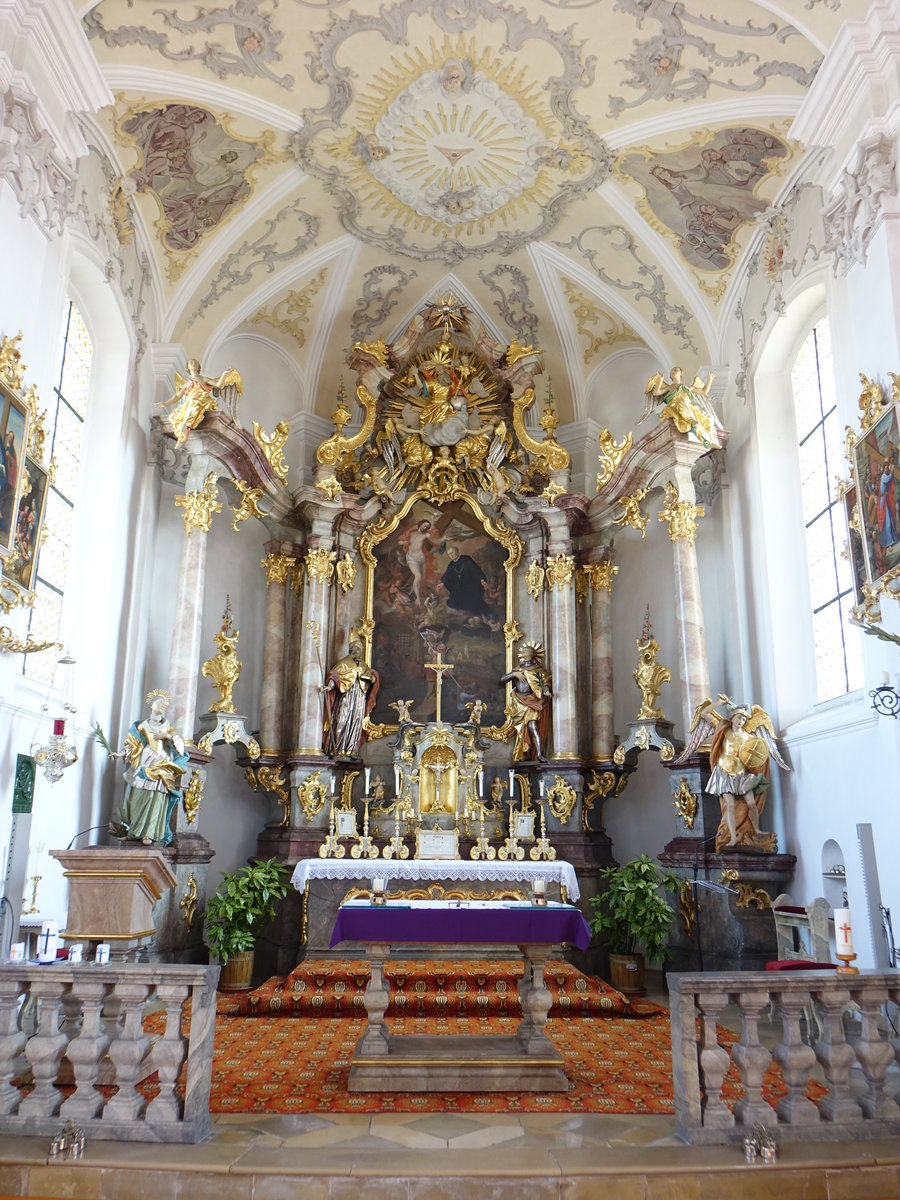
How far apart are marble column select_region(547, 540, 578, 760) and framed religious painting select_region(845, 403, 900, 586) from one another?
5351 millimetres

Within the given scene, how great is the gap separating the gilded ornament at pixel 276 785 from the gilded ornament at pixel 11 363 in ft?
20.0

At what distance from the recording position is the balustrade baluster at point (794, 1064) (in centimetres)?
522

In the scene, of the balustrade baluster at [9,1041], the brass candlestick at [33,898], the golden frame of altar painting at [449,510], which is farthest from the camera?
the golden frame of altar painting at [449,510]

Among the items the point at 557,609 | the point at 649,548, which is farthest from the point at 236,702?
the point at 649,548

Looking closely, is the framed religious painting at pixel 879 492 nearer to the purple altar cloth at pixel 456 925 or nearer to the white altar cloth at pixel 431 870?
the purple altar cloth at pixel 456 925

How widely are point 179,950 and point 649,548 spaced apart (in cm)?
797

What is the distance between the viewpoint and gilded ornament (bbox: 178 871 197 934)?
1029 centimetres

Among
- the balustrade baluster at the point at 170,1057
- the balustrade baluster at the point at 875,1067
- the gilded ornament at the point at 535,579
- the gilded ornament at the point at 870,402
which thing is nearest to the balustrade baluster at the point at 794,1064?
the balustrade baluster at the point at 875,1067

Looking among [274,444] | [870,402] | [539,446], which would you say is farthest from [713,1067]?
[539,446]

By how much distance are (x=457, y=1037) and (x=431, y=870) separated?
330 centimetres

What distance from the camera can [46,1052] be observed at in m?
5.26

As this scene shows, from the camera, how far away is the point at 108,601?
10.7 meters

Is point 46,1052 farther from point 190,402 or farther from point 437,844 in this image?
point 190,402

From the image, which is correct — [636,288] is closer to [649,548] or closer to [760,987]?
[649,548]
